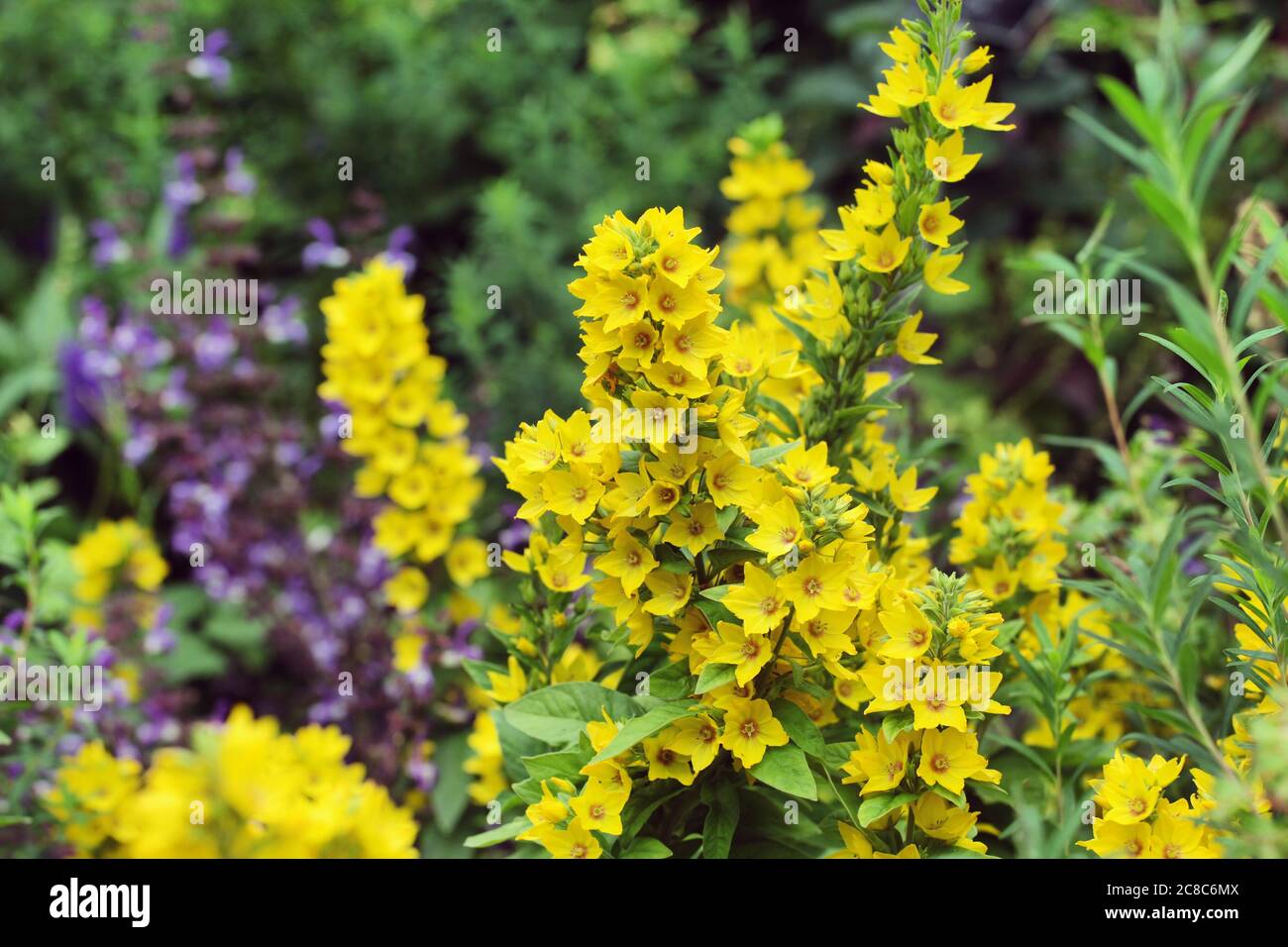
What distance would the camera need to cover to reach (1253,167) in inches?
153

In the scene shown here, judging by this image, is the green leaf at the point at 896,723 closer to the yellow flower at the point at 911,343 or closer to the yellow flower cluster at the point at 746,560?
the yellow flower cluster at the point at 746,560

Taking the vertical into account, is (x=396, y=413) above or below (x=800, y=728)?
above

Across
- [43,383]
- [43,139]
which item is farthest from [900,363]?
[43,139]

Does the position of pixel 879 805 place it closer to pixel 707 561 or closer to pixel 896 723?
pixel 896 723

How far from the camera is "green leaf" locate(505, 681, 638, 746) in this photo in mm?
1512

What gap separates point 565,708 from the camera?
60.8 inches

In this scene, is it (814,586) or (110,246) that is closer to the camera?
(814,586)

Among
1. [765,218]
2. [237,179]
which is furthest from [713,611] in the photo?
[237,179]

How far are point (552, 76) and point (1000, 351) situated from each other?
1820 millimetres

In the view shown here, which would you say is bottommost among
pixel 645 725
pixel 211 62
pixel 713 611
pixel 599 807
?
pixel 599 807

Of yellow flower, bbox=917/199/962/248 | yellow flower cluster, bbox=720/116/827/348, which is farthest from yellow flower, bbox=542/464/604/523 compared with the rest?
yellow flower cluster, bbox=720/116/827/348

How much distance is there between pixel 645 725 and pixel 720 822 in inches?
7.9

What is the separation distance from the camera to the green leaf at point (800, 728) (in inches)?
52.7
